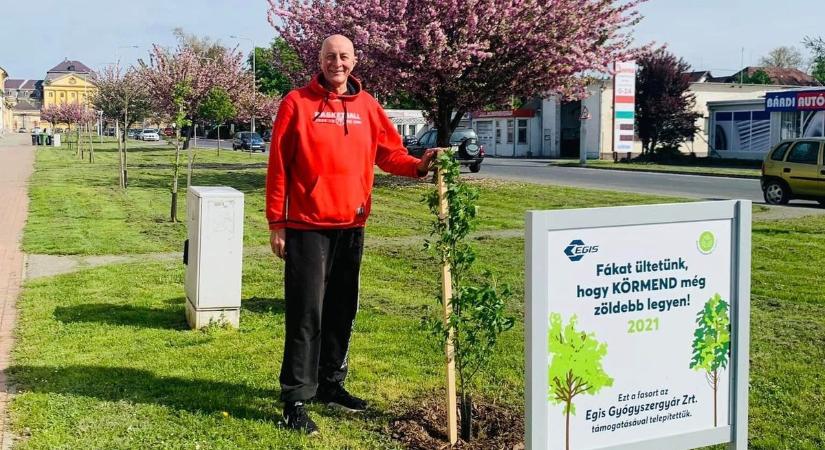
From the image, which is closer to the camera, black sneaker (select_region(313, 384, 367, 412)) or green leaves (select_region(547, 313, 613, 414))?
green leaves (select_region(547, 313, 613, 414))

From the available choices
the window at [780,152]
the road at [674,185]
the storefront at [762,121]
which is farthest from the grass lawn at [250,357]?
the storefront at [762,121]

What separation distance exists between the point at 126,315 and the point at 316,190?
384cm

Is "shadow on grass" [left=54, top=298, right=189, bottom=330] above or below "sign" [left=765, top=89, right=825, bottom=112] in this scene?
below

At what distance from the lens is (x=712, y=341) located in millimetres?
3822

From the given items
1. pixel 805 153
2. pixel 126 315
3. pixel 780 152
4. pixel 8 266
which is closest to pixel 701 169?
pixel 780 152

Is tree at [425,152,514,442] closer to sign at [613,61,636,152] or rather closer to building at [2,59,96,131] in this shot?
sign at [613,61,636,152]

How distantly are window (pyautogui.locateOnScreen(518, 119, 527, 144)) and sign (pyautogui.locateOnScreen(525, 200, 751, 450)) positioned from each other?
2206 inches

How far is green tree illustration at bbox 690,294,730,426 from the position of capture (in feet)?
12.4

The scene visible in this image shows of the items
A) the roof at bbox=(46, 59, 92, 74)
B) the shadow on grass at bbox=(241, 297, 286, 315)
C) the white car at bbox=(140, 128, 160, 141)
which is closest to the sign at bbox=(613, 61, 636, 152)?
the shadow on grass at bbox=(241, 297, 286, 315)

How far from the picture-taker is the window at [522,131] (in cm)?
5919

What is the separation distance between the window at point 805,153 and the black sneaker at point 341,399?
16348 millimetres

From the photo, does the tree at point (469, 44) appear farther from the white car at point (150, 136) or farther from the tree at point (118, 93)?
the white car at point (150, 136)

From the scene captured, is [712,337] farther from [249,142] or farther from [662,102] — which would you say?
[249,142]

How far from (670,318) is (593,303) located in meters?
0.40
